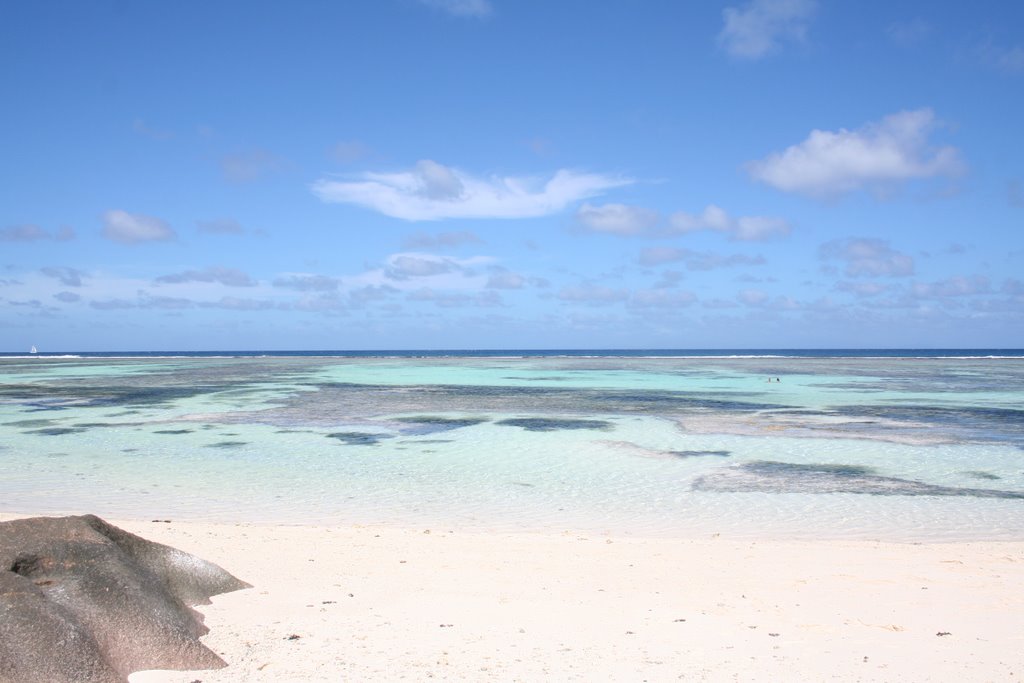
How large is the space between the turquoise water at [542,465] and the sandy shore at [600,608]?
5.19ft

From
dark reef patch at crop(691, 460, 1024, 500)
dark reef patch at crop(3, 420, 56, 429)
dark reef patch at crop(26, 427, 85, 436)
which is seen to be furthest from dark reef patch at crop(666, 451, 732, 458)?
dark reef patch at crop(3, 420, 56, 429)

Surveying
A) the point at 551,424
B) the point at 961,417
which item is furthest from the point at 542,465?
the point at 961,417

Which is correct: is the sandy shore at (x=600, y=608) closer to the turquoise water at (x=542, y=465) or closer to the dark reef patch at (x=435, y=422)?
the turquoise water at (x=542, y=465)

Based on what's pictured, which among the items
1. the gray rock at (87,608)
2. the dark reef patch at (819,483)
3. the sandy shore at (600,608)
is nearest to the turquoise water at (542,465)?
the dark reef patch at (819,483)

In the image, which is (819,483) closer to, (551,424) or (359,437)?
(551,424)

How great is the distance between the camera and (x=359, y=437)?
703 inches

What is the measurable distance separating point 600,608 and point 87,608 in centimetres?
365

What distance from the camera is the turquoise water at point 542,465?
10.2 meters

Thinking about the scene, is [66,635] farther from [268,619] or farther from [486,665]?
[486,665]

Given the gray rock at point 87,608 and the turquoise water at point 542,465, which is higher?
the gray rock at point 87,608

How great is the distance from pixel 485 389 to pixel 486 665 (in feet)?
104

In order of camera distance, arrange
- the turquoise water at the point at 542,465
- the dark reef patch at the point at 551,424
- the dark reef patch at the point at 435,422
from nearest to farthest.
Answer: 1. the turquoise water at the point at 542,465
2. the dark reef patch at the point at 435,422
3. the dark reef patch at the point at 551,424

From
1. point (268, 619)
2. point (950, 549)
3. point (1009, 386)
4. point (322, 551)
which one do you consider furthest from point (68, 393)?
point (1009, 386)

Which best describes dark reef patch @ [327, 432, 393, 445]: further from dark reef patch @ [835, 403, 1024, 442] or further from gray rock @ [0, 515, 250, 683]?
dark reef patch @ [835, 403, 1024, 442]
